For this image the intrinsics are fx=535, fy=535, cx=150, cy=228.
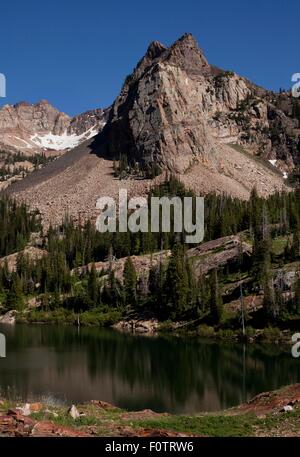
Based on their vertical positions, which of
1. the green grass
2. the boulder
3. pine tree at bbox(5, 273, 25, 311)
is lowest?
the boulder

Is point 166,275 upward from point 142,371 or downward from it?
upward

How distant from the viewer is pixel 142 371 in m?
63.2

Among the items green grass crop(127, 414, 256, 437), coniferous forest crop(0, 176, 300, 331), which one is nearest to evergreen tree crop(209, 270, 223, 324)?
coniferous forest crop(0, 176, 300, 331)

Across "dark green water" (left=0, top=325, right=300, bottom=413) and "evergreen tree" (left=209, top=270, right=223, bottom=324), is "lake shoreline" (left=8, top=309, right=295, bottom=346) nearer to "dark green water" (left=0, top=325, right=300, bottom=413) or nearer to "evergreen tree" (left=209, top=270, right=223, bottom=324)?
"evergreen tree" (left=209, top=270, right=223, bottom=324)

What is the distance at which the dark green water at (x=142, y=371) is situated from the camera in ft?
158

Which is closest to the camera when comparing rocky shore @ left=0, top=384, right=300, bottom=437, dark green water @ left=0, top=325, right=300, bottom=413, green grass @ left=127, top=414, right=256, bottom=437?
rocky shore @ left=0, top=384, right=300, bottom=437

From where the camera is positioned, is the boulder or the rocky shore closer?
the rocky shore

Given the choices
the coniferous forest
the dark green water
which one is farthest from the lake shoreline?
the dark green water

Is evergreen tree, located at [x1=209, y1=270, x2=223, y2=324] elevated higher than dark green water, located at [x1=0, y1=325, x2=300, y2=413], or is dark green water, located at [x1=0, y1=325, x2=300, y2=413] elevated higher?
evergreen tree, located at [x1=209, y1=270, x2=223, y2=324]

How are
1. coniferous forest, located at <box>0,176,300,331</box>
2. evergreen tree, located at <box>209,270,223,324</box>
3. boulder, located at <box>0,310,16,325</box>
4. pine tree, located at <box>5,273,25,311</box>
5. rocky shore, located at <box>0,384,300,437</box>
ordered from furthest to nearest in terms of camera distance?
pine tree, located at <box>5,273,25,311</box>, boulder, located at <box>0,310,16,325</box>, coniferous forest, located at <box>0,176,300,331</box>, evergreen tree, located at <box>209,270,223,324</box>, rocky shore, located at <box>0,384,300,437</box>

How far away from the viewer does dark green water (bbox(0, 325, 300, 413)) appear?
48.1 metres

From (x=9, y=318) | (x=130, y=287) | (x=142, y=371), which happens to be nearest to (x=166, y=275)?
(x=130, y=287)

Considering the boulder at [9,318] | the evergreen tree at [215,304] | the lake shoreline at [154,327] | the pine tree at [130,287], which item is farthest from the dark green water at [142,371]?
the boulder at [9,318]

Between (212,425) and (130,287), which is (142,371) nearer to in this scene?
(212,425)
